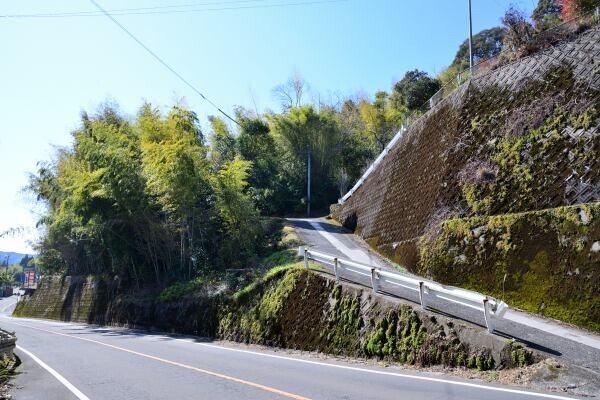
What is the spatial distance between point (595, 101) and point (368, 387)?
31.7 ft

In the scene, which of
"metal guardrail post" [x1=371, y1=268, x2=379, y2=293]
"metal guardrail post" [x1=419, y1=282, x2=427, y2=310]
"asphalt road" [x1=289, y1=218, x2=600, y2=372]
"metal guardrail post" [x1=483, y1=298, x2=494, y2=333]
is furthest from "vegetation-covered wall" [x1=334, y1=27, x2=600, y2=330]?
"metal guardrail post" [x1=371, y1=268, x2=379, y2=293]

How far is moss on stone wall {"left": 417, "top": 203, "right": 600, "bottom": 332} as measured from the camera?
9.16 metres

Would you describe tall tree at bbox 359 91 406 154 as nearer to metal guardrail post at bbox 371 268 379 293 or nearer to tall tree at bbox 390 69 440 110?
tall tree at bbox 390 69 440 110

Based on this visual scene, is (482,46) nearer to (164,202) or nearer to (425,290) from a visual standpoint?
(164,202)

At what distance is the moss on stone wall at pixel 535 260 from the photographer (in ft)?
30.0

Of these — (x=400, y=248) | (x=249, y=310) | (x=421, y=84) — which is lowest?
(x=249, y=310)

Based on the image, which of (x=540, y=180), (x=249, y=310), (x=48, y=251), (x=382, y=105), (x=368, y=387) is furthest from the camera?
(x=382, y=105)

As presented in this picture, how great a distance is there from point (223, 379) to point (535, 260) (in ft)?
22.9

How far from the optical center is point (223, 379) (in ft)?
26.2

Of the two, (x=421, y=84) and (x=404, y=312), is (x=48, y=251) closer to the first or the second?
(x=421, y=84)

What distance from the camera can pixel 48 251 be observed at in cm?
3706

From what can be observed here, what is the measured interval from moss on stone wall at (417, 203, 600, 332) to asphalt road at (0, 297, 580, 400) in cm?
→ 359

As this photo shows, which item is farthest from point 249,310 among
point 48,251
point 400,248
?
point 48,251

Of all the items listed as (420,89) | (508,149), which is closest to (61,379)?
(508,149)
